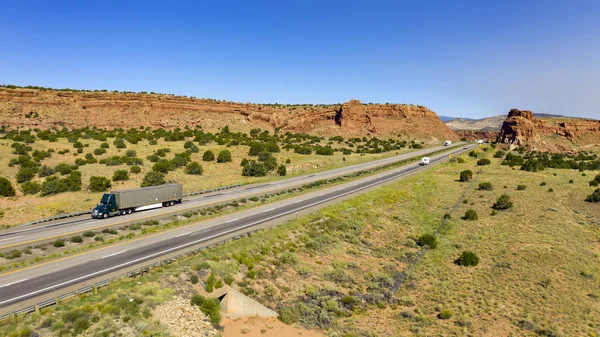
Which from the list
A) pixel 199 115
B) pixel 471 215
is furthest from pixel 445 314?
pixel 199 115

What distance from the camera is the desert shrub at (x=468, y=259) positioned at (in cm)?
2806

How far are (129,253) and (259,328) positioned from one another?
11.3m

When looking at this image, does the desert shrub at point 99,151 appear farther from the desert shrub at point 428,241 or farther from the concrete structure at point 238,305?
the desert shrub at point 428,241

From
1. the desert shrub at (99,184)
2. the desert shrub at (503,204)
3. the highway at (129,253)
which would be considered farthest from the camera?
the desert shrub at (99,184)

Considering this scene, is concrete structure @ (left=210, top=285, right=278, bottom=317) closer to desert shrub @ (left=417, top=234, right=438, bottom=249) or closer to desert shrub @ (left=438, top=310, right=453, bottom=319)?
desert shrub @ (left=438, top=310, right=453, bottom=319)

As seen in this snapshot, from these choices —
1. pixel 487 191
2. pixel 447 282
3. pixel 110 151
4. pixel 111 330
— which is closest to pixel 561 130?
pixel 487 191

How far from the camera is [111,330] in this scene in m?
14.8

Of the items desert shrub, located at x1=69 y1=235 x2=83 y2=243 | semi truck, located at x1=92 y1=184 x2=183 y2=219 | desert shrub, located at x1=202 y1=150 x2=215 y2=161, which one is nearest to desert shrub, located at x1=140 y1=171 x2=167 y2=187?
semi truck, located at x1=92 y1=184 x2=183 y2=219

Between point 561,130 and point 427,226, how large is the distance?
Answer: 142 meters

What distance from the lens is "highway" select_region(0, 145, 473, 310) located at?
18.2m

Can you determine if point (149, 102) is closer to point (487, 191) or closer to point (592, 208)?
point (487, 191)

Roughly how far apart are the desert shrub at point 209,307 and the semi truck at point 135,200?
67.9 ft

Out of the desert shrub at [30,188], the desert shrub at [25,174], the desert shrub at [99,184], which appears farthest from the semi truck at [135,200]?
the desert shrub at [25,174]

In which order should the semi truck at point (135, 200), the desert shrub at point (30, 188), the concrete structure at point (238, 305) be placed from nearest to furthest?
the concrete structure at point (238, 305) < the semi truck at point (135, 200) < the desert shrub at point (30, 188)
